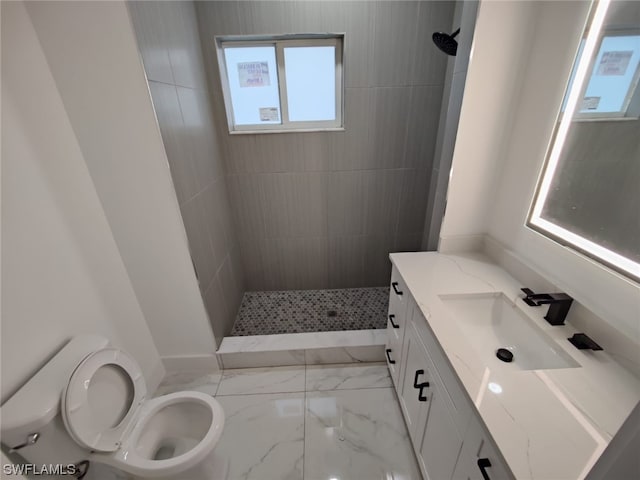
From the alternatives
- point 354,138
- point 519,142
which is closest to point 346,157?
point 354,138

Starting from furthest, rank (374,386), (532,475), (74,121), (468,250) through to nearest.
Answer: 1. (374,386)
2. (468,250)
3. (74,121)
4. (532,475)

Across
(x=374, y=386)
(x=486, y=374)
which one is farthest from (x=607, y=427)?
(x=374, y=386)

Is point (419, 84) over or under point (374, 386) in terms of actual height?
over

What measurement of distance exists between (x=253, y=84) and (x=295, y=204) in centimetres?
93

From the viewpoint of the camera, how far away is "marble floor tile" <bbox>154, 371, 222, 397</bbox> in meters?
1.72

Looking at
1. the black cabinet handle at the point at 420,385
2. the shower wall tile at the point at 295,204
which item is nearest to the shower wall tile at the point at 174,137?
the shower wall tile at the point at 295,204

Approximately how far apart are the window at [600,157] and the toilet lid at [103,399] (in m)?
1.81

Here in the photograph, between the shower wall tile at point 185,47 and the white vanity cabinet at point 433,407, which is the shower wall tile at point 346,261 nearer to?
the white vanity cabinet at point 433,407

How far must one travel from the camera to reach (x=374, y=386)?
170cm

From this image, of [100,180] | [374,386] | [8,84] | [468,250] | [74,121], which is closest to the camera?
[8,84]

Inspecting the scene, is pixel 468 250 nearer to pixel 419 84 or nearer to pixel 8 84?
pixel 419 84

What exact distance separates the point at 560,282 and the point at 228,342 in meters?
1.82

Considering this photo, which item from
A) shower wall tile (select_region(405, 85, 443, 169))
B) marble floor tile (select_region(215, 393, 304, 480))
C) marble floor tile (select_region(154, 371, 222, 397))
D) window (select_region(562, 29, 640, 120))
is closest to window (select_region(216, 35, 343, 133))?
shower wall tile (select_region(405, 85, 443, 169))

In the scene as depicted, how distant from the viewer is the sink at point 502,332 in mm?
939
